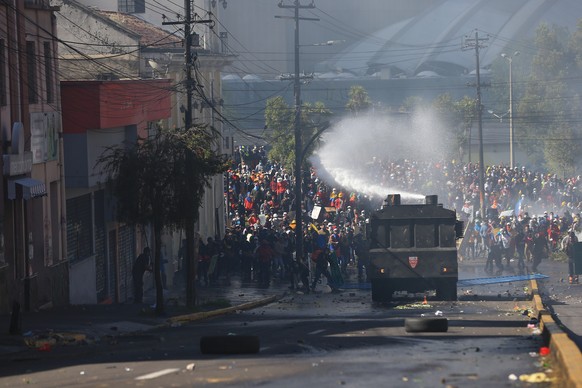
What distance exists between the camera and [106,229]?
3391 cm

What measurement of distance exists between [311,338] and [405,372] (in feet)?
17.9

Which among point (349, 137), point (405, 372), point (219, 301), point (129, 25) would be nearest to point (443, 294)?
point (219, 301)

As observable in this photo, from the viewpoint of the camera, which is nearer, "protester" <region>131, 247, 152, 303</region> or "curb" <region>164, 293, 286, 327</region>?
"curb" <region>164, 293, 286, 327</region>

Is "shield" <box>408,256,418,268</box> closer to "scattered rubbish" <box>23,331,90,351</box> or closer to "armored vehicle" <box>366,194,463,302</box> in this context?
"armored vehicle" <box>366,194,463,302</box>

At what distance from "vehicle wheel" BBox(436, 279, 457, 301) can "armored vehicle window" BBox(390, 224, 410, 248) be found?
135 centimetres

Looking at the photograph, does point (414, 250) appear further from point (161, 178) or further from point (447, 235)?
point (161, 178)

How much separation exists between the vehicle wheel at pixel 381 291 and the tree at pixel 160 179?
592cm

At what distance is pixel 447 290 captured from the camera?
99.0 ft

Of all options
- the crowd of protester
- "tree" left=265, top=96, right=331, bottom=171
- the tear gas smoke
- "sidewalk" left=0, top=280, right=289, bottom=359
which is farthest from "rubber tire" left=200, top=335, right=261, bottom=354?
"tree" left=265, top=96, right=331, bottom=171

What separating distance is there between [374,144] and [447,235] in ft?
163

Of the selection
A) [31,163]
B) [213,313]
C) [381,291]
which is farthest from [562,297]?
[31,163]

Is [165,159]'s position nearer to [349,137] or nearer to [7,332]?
[7,332]

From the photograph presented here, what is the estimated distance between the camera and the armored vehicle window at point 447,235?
1192 inches

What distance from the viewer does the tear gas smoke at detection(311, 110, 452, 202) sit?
235 feet
